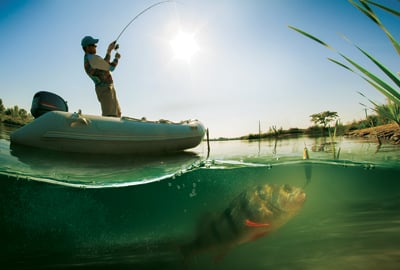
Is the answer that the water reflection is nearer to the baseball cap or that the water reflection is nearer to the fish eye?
the fish eye

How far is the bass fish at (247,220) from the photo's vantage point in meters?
3.49

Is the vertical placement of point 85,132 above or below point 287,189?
above

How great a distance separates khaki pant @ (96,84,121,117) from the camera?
A: 23.8 feet

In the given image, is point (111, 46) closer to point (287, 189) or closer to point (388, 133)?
point (287, 189)

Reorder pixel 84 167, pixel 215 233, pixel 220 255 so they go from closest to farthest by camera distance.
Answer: pixel 220 255, pixel 215 233, pixel 84 167

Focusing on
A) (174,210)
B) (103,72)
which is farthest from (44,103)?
(174,210)

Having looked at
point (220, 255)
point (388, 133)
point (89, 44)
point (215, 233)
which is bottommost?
point (220, 255)

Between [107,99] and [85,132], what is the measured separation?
1604mm

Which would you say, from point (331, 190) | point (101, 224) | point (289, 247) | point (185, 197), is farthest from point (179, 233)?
point (331, 190)

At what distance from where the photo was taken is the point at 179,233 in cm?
521

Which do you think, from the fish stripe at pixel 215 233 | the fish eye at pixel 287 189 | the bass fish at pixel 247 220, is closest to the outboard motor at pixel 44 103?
the bass fish at pixel 247 220

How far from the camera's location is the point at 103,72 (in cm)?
719

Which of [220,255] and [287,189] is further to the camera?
[287,189]

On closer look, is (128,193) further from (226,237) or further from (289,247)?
(289,247)
